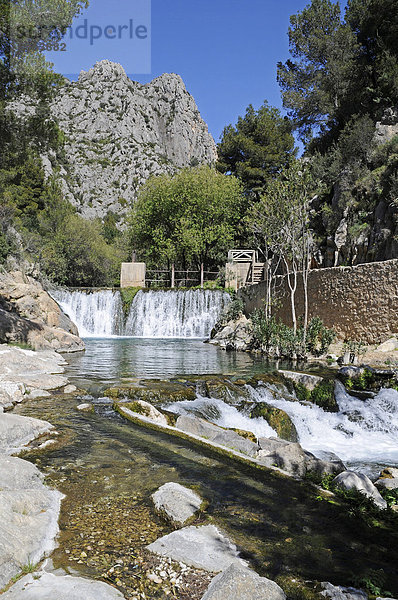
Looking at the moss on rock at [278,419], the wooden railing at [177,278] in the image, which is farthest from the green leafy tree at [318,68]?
the moss on rock at [278,419]

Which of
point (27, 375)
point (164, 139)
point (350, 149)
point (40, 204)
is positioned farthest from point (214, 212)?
point (164, 139)

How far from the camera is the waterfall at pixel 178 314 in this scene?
25.0 m

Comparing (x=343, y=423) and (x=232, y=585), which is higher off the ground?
(x=232, y=585)

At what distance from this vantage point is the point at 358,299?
47.4ft

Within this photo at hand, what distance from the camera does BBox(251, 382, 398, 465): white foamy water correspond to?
23.3 feet

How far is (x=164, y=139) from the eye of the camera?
267 ft

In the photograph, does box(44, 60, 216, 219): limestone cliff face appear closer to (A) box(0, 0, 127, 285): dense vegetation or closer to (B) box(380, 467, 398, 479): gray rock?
(A) box(0, 0, 127, 285): dense vegetation


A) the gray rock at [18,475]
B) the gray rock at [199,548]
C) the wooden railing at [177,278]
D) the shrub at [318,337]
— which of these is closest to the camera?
the gray rock at [199,548]

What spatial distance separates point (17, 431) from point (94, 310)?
21.4m

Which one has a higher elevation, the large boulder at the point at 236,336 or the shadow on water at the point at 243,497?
the large boulder at the point at 236,336

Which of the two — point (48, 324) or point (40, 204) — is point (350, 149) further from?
point (40, 204)

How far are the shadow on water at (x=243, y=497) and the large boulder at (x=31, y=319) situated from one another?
8.92m

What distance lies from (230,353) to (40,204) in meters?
30.4

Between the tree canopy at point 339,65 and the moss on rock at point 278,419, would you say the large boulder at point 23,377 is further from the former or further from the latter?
the tree canopy at point 339,65
